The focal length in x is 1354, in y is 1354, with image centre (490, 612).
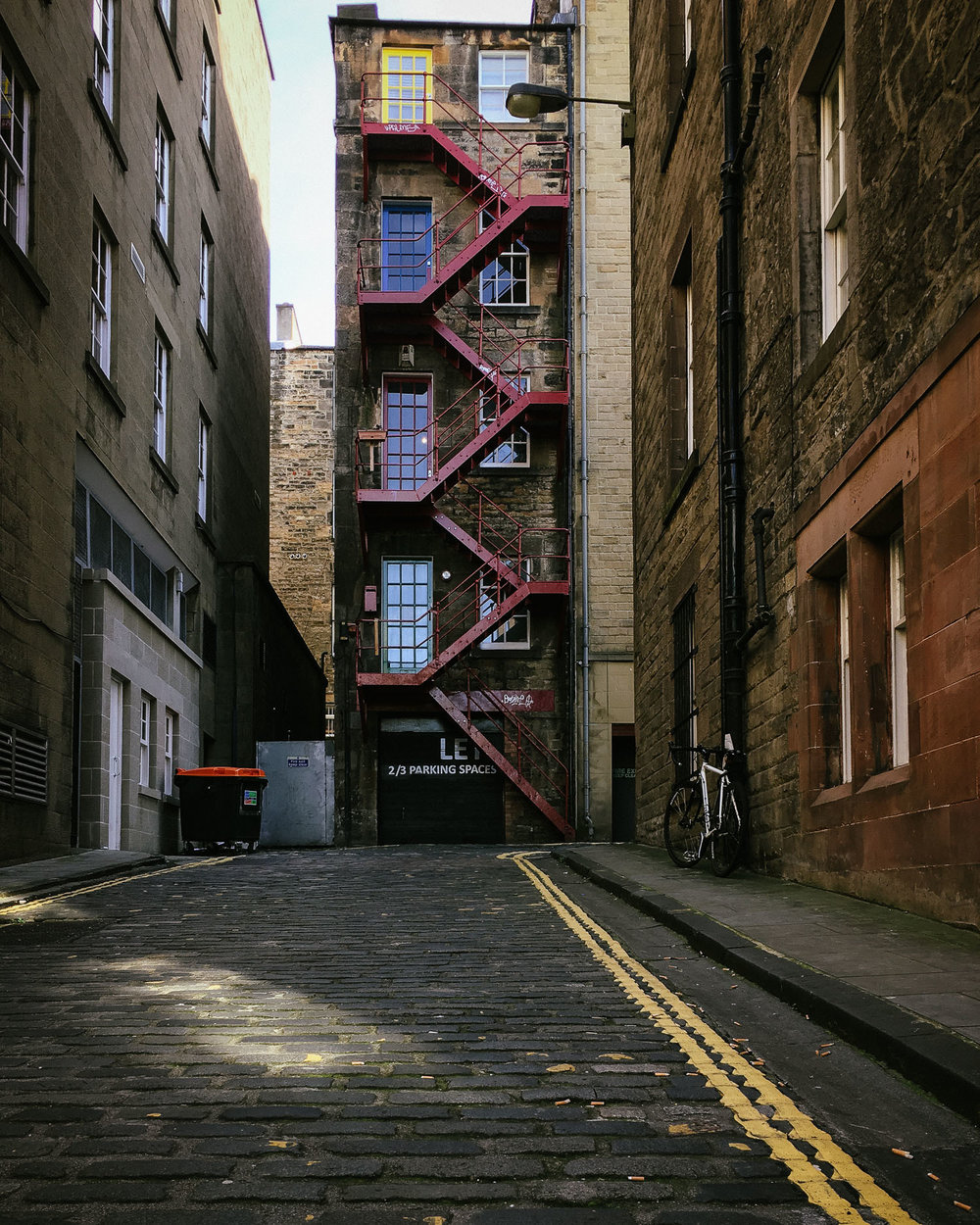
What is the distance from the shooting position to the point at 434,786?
28.0 metres

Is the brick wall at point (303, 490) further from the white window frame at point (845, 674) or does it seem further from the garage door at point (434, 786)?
the white window frame at point (845, 674)

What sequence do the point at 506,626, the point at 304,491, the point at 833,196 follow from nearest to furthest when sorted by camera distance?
1. the point at 833,196
2. the point at 506,626
3. the point at 304,491

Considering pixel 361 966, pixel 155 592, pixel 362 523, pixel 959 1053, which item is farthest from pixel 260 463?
pixel 959 1053

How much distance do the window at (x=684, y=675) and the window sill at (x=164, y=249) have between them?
11.2 meters

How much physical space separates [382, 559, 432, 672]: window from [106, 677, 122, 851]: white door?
996cm

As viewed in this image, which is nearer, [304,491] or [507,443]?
[507,443]

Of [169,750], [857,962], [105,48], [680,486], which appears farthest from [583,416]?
[857,962]

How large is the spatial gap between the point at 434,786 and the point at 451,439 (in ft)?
24.5

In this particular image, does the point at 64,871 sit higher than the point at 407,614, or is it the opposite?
the point at 407,614

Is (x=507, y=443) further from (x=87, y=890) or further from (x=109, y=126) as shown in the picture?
(x=87, y=890)

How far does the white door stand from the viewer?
17969 mm

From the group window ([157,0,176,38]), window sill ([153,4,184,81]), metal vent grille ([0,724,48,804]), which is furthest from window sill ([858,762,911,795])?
window ([157,0,176,38])

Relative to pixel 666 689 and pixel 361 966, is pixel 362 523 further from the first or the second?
pixel 361 966

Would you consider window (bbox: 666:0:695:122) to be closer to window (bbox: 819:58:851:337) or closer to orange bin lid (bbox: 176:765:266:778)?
window (bbox: 819:58:851:337)
